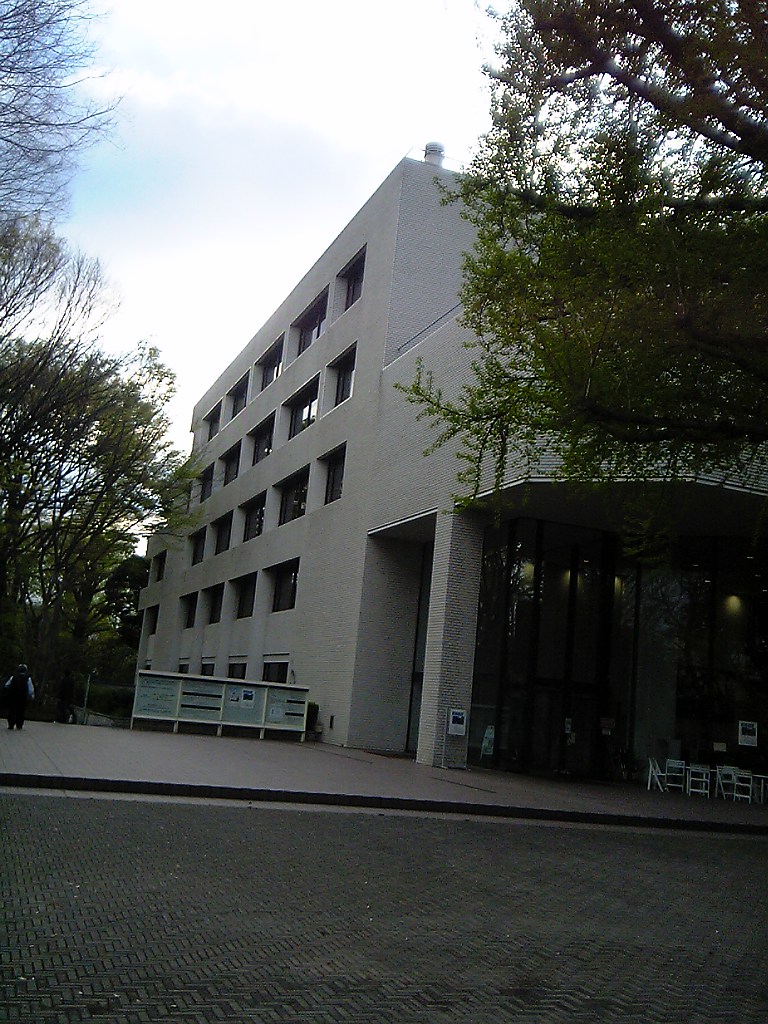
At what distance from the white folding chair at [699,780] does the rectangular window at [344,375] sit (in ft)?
51.0

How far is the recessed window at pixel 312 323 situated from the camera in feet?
121

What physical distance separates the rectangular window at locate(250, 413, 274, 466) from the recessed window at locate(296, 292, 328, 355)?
3713 millimetres

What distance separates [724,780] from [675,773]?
110 centimetres

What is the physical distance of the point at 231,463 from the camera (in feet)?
159

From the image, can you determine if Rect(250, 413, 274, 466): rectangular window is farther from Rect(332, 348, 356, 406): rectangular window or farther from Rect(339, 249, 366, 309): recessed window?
Rect(339, 249, 366, 309): recessed window

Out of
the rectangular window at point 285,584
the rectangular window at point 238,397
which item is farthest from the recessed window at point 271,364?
the rectangular window at point 285,584

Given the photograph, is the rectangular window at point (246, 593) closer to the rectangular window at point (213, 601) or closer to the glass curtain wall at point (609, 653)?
the rectangular window at point (213, 601)

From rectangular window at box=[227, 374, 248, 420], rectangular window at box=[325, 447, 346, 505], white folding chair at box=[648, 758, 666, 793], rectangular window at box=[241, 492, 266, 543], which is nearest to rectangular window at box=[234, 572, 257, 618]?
rectangular window at box=[241, 492, 266, 543]

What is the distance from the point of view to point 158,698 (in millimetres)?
25500

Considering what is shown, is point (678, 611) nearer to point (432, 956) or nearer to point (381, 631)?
point (381, 631)

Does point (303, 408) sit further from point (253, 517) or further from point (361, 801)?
point (361, 801)

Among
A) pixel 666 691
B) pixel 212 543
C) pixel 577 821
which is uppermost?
pixel 212 543

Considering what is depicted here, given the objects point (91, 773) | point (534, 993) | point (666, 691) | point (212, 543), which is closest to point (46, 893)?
point (534, 993)

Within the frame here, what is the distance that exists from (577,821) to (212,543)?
3436 centimetres
